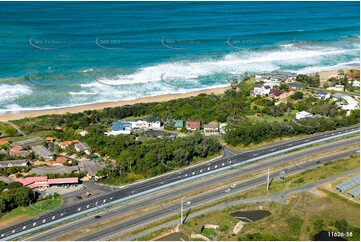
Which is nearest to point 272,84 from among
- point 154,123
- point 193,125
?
A: point 193,125

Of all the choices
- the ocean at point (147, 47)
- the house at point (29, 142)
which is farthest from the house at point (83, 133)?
the ocean at point (147, 47)

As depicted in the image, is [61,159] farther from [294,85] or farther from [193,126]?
[294,85]

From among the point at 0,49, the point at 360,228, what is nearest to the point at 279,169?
the point at 360,228

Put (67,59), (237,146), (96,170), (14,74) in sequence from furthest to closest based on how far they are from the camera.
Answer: (67,59), (14,74), (237,146), (96,170)

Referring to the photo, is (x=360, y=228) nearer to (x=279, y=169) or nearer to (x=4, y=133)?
(x=279, y=169)

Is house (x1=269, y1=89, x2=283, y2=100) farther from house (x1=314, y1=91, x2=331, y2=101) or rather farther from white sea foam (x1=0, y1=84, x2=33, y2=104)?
white sea foam (x1=0, y1=84, x2=33, y2=104)
